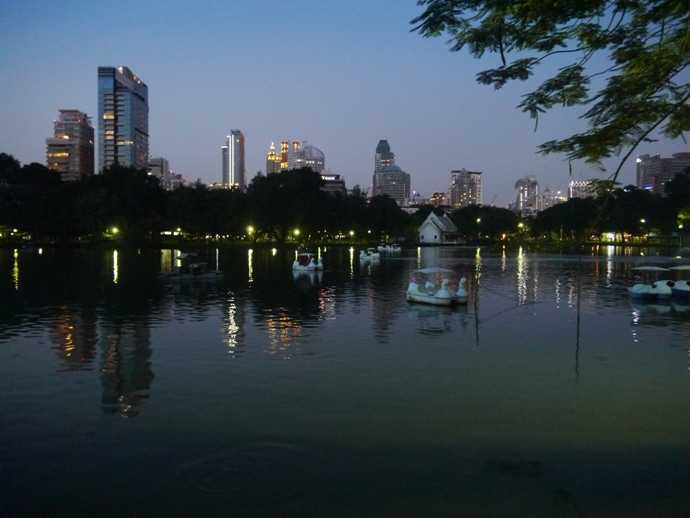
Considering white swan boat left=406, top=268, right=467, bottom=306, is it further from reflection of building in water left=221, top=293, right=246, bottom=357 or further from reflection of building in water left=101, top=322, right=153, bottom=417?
reflection of building in water left=101, top=322, right=153, bottom=417

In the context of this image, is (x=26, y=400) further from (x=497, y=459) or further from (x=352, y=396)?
(x=497, y=459)

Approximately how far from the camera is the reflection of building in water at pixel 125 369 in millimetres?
11336

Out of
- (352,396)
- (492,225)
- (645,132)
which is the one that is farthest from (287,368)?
(492,225)

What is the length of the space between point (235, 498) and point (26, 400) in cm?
574

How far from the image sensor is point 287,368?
13828mm

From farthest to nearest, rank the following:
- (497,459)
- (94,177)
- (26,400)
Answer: (94,177)
(26,400)
(497,459)

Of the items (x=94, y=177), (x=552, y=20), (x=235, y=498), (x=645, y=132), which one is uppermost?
(x=94, y=177)

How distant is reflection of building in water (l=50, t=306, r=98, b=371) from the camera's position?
14555mm

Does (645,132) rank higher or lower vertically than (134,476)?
higher

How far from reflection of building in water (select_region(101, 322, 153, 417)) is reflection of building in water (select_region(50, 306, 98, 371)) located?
1.27ft

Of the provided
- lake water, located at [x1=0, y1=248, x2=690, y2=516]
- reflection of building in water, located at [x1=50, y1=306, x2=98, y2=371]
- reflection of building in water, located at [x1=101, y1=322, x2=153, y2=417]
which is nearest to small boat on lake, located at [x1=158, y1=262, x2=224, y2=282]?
reflection of building in water, located at [x1=50, y1=306, x2=98, y2=371]

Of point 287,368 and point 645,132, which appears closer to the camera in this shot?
point 645,132

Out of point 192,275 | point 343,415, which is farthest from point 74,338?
point 192,275

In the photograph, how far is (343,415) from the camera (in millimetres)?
10609
